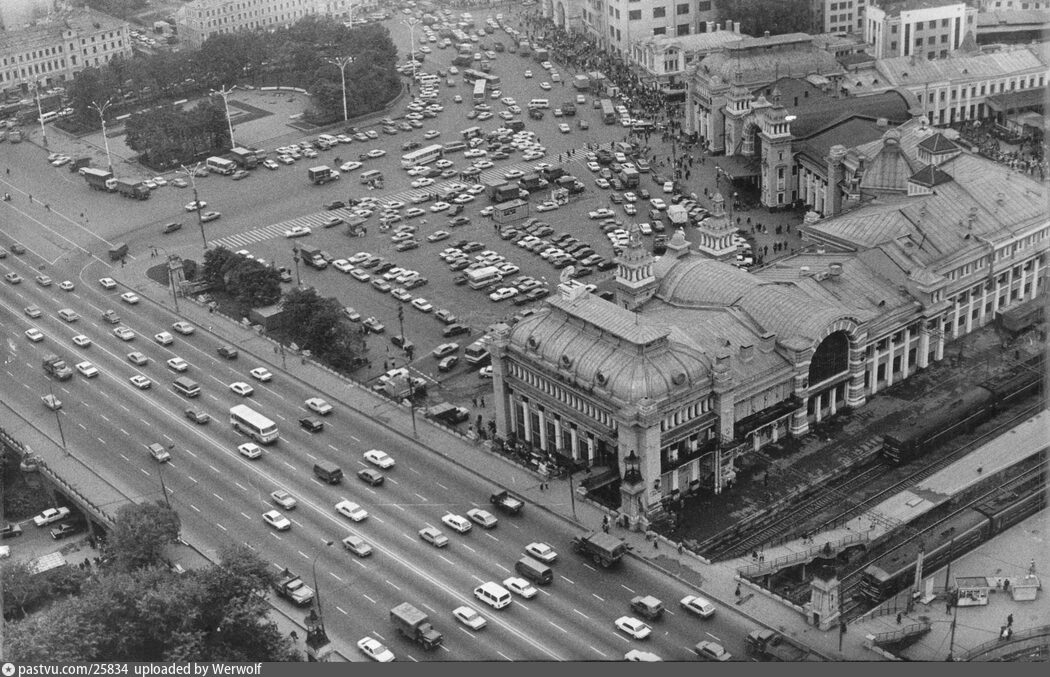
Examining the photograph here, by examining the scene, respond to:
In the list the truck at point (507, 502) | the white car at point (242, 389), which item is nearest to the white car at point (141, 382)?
the white car at point (242, 389)

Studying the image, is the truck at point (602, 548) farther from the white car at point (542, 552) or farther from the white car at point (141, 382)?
the white car at point (141, 382)

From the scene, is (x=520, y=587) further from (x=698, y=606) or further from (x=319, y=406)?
(x=319, y=406)

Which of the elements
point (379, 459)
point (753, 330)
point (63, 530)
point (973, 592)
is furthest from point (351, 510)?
point (973, 592)

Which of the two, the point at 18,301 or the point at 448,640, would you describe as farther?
the point at 18,301

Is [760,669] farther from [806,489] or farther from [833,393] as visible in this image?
[833,393]

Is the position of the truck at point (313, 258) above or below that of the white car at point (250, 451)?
below

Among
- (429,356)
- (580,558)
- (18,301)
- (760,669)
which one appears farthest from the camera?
(18,301)

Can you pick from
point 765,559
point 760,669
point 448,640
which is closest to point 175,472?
point 448,640
